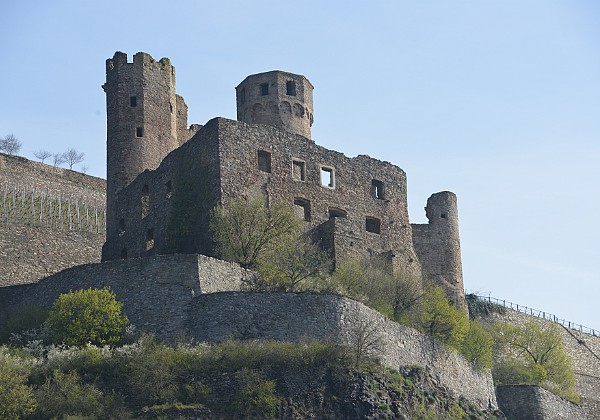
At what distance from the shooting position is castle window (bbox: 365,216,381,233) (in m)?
61.6

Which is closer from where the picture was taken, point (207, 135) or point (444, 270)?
point (207, 135)

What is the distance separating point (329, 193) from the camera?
60469mm

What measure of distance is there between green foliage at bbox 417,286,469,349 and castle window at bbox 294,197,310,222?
22.5 ft

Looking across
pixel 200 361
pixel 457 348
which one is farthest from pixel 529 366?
pixel 200 361

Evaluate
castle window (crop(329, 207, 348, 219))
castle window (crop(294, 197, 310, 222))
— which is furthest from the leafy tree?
castle window (crop(329, 207, 348, 219))

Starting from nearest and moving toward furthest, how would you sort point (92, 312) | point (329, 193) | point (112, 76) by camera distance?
point (92, 312) → point (329, 193) → point (112, 76)

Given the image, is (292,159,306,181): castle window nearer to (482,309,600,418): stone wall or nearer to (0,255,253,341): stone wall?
(0,255,253,341): stone wall

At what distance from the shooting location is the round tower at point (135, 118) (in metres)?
64.0

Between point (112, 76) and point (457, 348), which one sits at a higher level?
→ point (112, 76)

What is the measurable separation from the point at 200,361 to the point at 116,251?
57.0ft

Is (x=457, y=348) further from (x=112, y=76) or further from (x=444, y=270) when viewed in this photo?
(x=112, y=76)

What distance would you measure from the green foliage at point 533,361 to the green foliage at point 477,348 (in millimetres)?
5683

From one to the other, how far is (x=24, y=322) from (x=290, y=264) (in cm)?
1111

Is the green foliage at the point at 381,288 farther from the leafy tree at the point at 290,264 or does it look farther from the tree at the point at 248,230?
the tree at the point at 248,230
